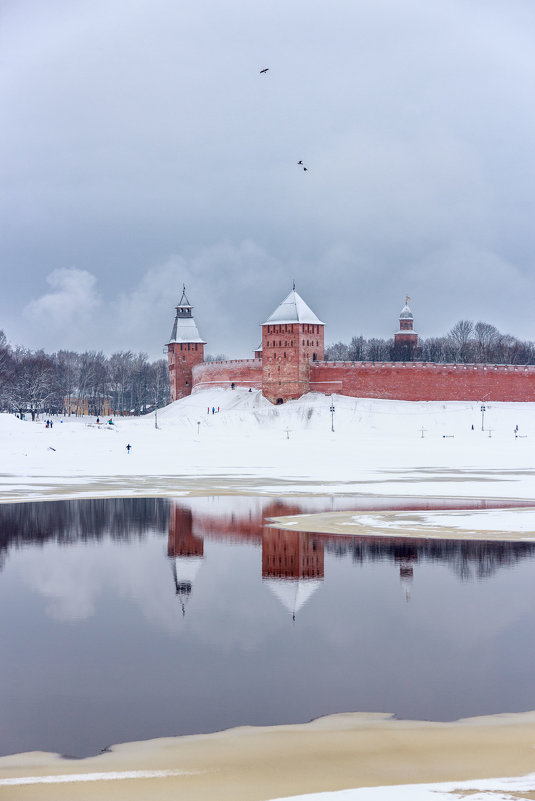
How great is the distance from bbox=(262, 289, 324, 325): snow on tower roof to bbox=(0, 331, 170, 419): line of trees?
61.5ft

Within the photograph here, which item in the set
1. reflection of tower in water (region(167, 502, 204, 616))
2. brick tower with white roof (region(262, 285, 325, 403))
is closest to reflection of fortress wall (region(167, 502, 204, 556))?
reflection of tower in water (region(167, 502, 204, 616))

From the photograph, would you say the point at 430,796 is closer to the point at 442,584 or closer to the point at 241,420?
the point at 442,584

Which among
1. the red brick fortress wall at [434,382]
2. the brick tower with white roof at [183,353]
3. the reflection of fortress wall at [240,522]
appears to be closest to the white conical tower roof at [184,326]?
the brick tower with white roof at [183,353]

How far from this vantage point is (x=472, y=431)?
187 ft

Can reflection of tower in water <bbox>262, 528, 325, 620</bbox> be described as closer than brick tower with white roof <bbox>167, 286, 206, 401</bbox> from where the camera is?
Yes

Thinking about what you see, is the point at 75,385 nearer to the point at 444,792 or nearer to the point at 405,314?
the point at 405,314

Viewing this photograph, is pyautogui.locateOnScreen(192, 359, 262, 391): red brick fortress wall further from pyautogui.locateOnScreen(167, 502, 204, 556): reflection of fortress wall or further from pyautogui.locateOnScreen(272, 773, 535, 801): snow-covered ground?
pyautogui.locateOnScreen(272, 773, 535, 801): snow-covered ground

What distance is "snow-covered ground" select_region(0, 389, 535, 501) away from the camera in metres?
28.3

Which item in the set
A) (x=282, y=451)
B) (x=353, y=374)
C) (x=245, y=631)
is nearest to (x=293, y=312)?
(x=353, y=374)

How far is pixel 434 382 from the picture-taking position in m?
67.2

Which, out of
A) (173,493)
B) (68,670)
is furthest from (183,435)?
(68,670)

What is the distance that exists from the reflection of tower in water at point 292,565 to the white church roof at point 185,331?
6277cm

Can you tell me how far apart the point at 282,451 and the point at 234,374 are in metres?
31.5

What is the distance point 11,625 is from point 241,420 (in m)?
49.6
